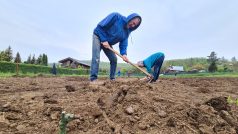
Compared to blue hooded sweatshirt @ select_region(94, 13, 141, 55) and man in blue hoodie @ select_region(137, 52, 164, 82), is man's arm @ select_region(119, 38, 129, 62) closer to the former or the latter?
blue hooded sweatshirt @ select_region(94, 13, 141, 55)

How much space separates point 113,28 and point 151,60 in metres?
0.99

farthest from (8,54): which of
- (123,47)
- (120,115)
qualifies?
(120,115)

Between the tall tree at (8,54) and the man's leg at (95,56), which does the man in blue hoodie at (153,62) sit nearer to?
the man's leg at (95,56)

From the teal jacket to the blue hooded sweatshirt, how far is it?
25.9 inches

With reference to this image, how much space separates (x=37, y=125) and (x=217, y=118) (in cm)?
185

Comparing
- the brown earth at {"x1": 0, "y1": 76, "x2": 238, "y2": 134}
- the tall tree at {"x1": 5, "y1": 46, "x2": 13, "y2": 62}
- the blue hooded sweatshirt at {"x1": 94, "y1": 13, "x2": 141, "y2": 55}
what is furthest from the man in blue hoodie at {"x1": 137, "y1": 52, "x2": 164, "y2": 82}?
the tall tree at {"x1": 5, "y1": 46, "x2": 13, "y2": 62}

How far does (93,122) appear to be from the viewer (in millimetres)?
2926

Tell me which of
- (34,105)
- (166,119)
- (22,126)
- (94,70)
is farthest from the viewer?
(94,70)

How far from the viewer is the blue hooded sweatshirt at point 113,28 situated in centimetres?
573

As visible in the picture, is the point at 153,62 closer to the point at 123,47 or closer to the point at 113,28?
the point at 123,47

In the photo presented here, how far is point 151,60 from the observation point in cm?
596

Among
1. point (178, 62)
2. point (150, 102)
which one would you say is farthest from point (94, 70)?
point (178, 62)

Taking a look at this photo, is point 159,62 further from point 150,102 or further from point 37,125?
point 37,125

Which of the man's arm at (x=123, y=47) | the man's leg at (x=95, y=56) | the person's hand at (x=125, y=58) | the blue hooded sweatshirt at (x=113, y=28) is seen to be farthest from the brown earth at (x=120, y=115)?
the man's arm at (x=123, y=47)
